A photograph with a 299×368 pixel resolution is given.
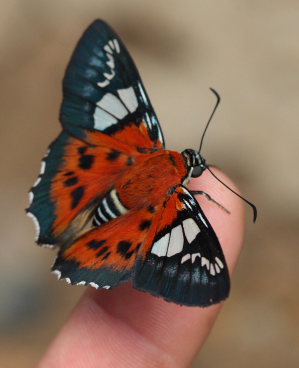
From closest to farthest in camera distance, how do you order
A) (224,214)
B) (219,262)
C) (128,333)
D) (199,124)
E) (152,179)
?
1. (219,262)
2. (152,179)
3. (128,333)
4. (224,214)
5. (199,124)

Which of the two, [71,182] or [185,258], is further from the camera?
[71,182]

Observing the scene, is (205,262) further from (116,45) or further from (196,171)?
(116,45)

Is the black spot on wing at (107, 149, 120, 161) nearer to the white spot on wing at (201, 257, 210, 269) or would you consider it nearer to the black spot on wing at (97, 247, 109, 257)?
the black spot on wing at (97, 247, 109, 257)

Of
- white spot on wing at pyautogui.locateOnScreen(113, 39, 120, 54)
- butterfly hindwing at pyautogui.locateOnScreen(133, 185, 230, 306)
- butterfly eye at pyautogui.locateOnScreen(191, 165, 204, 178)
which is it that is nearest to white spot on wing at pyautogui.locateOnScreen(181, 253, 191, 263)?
butterfly hindwing at pyautogui.locateOnScreen(133, 185, 230, 306)

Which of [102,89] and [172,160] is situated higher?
[102,89]

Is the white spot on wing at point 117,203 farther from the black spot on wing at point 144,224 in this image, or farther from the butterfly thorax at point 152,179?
the black spot on wing at point 144,224

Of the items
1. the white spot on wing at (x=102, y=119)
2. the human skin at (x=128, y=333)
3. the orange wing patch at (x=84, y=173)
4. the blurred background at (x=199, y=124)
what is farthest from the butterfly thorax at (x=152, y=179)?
the blurred background at (x=199, y=124)

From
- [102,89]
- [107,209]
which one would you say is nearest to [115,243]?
[107,209]

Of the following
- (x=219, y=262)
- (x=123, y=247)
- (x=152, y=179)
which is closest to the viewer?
(x=219, y=262)
